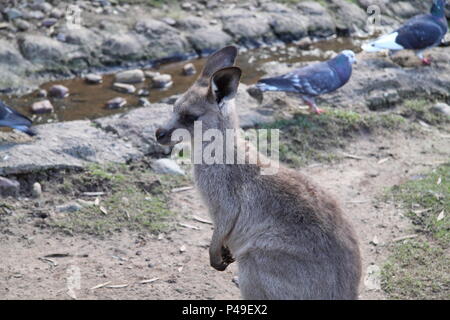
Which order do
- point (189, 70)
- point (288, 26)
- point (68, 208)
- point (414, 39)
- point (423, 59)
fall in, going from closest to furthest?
point (68, 208)
point (414, 39)
point (423, 59)
point (189, 70)
point (288, 26)

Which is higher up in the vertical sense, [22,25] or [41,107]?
[22,25]

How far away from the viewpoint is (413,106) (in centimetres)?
841

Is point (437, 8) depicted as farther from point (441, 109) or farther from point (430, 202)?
point (430, 202)

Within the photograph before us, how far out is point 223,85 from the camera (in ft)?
16.3

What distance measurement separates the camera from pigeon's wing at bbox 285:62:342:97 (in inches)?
316

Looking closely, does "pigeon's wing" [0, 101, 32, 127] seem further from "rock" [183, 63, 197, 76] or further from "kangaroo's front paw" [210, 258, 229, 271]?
"rock" [183, 63, 197, 76]

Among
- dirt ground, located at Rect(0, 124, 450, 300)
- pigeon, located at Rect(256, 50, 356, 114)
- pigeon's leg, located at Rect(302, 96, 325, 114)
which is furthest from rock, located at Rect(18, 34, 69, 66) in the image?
dirt ground, located at Rect(0, 124, 450, 300)

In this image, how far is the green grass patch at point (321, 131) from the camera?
7375mm

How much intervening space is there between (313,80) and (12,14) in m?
4.71

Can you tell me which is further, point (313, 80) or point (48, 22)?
point (48, 22)

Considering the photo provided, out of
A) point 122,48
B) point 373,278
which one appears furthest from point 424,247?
point 122,48

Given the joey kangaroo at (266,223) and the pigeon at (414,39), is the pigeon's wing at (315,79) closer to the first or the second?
the pigeon at (414,39)
